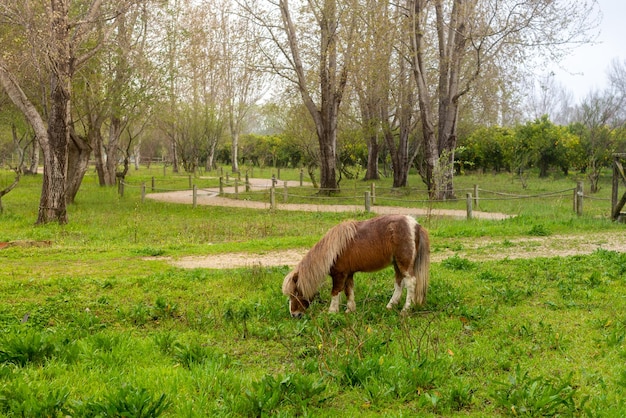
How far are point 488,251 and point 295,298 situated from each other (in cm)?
554

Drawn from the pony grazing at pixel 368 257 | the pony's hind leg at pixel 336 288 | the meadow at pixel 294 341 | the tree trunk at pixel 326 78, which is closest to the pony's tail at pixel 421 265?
the pony grazing at pixel 368 257

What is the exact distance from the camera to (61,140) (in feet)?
49.3

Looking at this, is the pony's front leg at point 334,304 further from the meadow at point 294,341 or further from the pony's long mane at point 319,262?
the pony's long mane at point 319,262

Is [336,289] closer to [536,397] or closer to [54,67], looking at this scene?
[536,397]

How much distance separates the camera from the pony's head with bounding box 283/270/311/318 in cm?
631

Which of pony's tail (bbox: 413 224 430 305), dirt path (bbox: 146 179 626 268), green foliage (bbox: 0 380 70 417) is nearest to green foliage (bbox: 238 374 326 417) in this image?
green foliage (bbox: 0 380 70 417)

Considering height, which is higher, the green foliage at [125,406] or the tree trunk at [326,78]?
the tree trunk at [326,78]

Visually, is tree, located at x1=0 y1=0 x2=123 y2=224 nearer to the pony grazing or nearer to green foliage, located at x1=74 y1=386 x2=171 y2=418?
the pony grazing

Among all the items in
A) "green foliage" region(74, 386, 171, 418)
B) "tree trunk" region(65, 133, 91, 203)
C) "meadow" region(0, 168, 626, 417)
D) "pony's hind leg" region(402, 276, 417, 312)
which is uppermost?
"tree trunk" region(65, 133, 91, 203)

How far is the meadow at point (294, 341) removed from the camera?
12.6 ft

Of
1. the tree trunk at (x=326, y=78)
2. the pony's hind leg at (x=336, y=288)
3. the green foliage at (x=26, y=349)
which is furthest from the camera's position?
the tree trunk at (x=326, y=78)

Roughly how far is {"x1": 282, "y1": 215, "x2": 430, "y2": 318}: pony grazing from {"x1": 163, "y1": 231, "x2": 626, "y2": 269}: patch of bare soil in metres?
3.00

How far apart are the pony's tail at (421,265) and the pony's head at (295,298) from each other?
4.54ft

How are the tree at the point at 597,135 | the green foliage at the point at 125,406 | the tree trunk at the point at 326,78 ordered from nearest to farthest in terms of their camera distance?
the green foliage at the point at 125,406, the tree trunk at the point at 326,78, the tree at the point at 597,135
